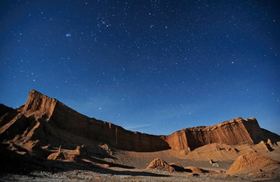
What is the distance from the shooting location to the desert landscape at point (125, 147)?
85.6 ft

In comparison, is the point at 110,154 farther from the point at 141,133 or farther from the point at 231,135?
the point at 231,135

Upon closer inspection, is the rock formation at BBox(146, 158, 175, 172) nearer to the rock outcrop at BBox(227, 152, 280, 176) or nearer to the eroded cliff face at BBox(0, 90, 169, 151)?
the rock outcrop at BBox(227, 152, 280, 176)

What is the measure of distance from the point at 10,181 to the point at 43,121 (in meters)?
44.7

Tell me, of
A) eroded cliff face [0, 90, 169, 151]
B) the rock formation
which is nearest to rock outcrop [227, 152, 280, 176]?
the rock formation

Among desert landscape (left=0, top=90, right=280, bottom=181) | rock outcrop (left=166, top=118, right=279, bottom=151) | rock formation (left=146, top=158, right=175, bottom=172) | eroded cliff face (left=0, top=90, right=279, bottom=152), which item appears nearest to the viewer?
desert landscape (left=0, top=90, right=280, bottom=181)

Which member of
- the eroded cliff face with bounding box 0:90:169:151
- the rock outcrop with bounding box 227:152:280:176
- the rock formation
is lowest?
the rock outcrop with bounding box 227:152:280:176

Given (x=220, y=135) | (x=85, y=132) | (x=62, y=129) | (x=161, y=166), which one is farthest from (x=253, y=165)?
(x=220, y=135)

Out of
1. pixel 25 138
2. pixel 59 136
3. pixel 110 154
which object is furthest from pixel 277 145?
pixel 25 138

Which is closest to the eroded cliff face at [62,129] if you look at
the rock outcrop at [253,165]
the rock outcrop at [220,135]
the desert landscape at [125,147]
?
the desert landscape at [125,147]

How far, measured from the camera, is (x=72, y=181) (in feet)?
46.7

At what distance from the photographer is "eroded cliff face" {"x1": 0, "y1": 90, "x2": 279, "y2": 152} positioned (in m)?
47.9

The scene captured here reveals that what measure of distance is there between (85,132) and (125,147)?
15.6 meters

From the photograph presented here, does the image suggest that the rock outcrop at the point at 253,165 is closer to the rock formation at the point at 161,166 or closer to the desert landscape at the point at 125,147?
the desert landscape at the point at 125,147

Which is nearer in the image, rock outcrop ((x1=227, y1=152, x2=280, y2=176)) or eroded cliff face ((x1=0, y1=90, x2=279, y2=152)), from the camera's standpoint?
rock outcrop ((x1=227, y1=152, x2=280, y2=176))
